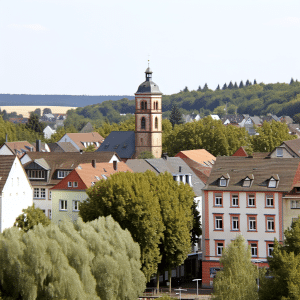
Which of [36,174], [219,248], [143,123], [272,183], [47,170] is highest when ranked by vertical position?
[143,123]

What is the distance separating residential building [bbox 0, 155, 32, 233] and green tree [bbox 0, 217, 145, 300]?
17004 mm

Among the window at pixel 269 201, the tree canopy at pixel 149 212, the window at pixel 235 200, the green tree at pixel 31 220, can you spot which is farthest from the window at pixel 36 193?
the window at pixel 269 201

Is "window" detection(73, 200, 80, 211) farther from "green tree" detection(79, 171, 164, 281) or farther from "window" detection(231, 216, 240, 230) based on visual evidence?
"window" detection(231, 216, 240, 230)

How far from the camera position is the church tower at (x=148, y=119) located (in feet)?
517

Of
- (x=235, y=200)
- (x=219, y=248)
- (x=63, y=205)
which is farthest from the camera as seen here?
(x=63, y=205)

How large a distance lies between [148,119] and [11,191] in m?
81.8

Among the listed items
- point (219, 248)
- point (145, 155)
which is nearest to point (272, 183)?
point (219, 248)

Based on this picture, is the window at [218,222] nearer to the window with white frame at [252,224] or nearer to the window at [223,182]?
the window with white frame at [252,224]

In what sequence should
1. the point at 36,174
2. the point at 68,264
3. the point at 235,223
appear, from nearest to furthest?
the point at 68,264
the point at 235,223
the point at 36,174

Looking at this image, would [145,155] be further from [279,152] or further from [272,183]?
[272,183]

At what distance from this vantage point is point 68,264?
5419 cm

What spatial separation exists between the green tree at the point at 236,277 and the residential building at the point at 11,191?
2211 cm

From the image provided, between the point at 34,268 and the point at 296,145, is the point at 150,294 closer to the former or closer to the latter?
the point at 34,268

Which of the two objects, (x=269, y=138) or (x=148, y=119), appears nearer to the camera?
(x=148, y=119)
